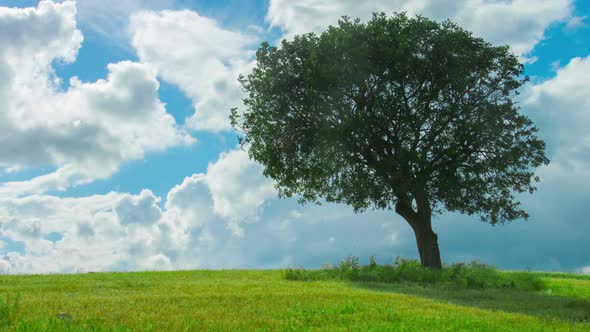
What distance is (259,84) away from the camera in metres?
34.2

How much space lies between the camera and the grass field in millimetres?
13352

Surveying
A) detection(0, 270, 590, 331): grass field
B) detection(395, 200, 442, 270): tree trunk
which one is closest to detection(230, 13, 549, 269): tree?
detection(395, 200, 442, 270): tree trunk

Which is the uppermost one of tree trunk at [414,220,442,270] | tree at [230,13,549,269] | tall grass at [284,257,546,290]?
tree at [230,13,549,269]

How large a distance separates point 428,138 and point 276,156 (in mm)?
8942

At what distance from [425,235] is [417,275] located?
A: 5.01m

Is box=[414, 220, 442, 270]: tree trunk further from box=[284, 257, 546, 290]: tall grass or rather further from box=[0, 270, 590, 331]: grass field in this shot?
box=[0, 270, 590, 331]: grass field

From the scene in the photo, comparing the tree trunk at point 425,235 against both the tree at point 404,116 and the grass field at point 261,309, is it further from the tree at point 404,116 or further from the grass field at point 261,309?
the grass field at point 261,309

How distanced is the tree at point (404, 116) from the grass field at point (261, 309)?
10.1 meters

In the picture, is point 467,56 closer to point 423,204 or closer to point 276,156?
point 423,204

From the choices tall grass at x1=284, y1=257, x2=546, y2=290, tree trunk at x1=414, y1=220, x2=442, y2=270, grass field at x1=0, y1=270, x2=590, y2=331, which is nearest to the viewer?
grass field at x1=0, y1=270, x2=590, y2=331

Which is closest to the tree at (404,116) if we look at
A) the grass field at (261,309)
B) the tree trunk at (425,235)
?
the tree trunk at (425,235)

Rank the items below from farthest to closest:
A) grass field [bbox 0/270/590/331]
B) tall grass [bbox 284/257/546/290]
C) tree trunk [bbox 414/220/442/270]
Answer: tree trunk [bbox 414/220/442/270] → tall grass [bbox 284/257/546/290] → grass field [bbox 0/270/590/331]

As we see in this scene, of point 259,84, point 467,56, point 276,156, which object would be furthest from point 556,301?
point 259,84

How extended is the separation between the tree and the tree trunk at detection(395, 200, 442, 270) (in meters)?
0.06
